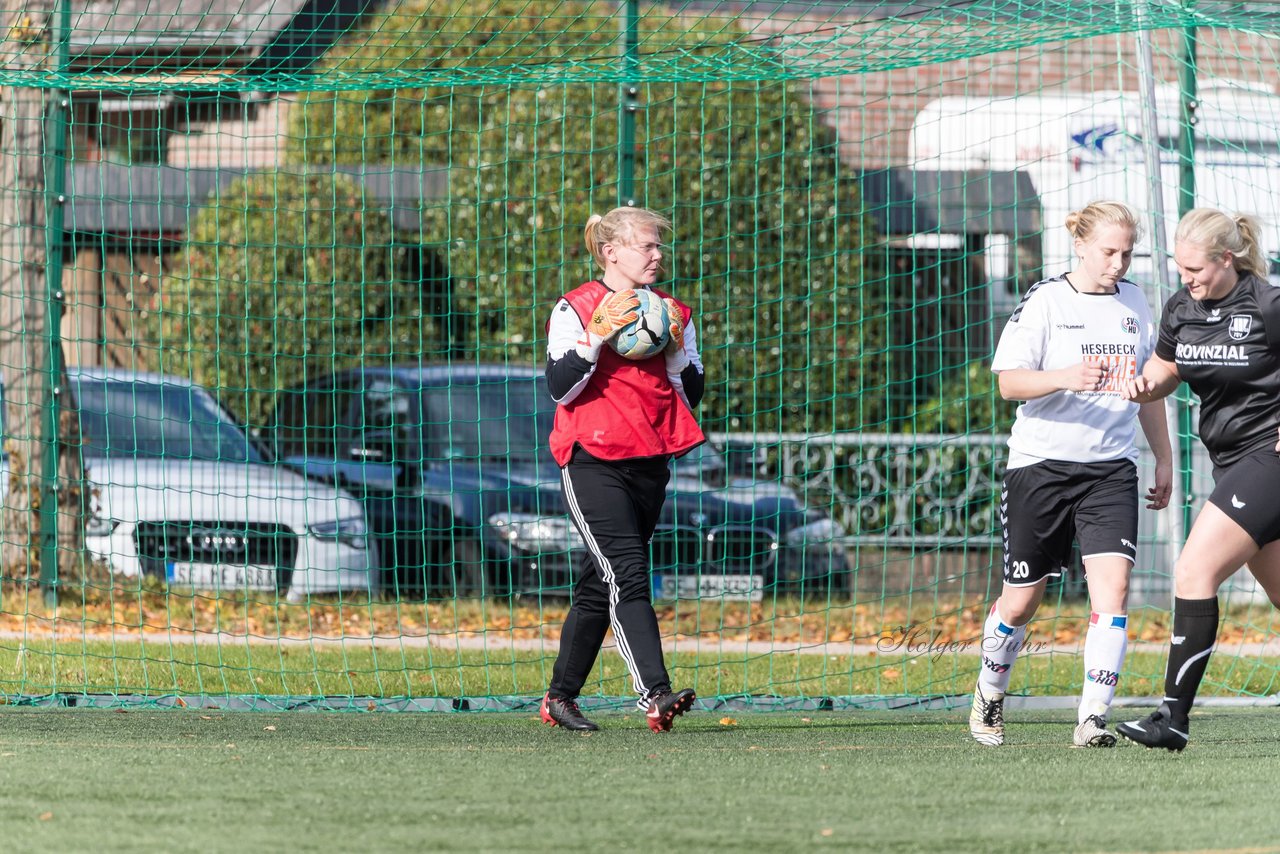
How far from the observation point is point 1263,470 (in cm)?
486

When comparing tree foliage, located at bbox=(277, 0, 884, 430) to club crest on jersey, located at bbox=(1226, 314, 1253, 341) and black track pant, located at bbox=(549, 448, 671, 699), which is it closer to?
black track pant, located at bbox=(549, 448, 671, 699)

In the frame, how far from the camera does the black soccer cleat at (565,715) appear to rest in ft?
18.5

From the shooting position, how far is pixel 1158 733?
4.93m

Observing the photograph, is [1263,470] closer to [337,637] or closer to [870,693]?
[870,693]

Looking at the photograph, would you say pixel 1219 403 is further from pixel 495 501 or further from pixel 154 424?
pixel 154 424

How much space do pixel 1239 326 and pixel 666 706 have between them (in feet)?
6.80

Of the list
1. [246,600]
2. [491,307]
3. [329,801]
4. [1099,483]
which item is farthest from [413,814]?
[491,307]

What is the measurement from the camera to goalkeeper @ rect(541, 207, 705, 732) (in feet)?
17.3

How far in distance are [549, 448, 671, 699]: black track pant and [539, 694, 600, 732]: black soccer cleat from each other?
362mm

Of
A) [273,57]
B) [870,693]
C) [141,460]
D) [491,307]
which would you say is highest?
[273,57]

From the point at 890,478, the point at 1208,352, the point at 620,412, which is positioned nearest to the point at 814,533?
the point at 890,478

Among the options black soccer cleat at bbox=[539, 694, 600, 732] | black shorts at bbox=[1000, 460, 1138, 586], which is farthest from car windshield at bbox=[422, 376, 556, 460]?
black shorts at bbox=[1000, 460, 1138, 586]

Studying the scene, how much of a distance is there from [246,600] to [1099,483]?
430 centimetres

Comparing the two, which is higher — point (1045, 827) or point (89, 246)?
point (89, 246)
